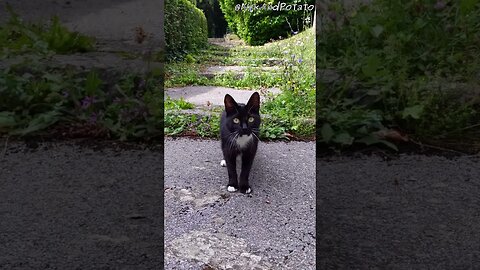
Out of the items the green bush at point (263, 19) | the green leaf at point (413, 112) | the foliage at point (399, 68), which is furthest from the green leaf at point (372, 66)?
the green bush at point (263, 19)

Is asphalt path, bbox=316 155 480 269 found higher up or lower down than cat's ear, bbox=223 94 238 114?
lower down

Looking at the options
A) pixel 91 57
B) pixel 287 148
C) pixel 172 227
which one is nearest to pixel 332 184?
pixel 287 148

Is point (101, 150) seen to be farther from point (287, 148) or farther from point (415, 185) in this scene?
point (415, 185)

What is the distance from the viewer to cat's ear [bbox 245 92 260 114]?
0.73 metres

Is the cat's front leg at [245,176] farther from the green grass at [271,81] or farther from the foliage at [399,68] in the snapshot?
the foliage at [399,68]

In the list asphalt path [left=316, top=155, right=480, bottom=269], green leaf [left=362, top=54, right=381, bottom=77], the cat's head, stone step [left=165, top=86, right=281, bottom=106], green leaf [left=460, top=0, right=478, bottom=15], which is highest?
green leaf [left=460, top=0, right=478, bottom=15]

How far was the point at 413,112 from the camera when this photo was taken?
4.47 ft

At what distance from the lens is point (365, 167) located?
1.23 m

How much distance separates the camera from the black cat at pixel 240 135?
0.74 m

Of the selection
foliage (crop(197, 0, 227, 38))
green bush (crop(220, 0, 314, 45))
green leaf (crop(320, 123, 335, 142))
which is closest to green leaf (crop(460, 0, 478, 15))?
green leaf (crop(320, 123, 335, 142))

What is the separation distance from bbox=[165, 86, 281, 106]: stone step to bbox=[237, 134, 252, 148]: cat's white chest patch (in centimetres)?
6

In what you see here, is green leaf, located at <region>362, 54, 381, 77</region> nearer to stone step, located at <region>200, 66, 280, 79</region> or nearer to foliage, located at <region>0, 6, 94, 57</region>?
stone step, located at <region>200, 66, 280, 79</region>

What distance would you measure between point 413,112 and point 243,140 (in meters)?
0.77

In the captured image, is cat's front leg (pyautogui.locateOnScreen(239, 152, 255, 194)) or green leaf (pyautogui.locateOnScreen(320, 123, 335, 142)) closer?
cat's front leg (pyautogui.locateOnScreen(239, 152, 255, 194))
